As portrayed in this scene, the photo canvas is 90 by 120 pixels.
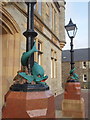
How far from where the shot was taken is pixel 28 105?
1.55m

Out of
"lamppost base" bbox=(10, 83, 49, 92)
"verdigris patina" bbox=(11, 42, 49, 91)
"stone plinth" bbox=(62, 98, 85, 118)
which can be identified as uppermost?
"verdigris patina" bbox=(11, 42, 49, 91)

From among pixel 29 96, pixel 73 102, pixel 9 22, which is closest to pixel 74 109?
pixel 73 102

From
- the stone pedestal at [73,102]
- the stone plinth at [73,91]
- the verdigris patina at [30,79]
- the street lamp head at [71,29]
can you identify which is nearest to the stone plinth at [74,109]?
the stone pedestal at [73,102]

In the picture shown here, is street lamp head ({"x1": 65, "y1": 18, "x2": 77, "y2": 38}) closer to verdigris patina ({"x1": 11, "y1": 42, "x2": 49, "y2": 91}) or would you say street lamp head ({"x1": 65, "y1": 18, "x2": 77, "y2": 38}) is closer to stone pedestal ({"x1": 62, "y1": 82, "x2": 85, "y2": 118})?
stone pedestal ({"x1": 62, "y1": 82, "x2": 85, "y2": 118})

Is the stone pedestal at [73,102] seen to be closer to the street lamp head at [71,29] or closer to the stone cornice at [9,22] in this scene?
the street lamp head at [71,29]

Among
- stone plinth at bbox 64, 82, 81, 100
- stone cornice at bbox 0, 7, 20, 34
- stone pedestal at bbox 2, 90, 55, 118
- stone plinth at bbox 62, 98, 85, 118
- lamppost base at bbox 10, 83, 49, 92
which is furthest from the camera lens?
stone cornice at bbox 0, 7, 20, 34

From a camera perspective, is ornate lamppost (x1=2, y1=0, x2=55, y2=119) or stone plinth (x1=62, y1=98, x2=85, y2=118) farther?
stone plinth (x1=62, y1=98, x2=85, y2=118)

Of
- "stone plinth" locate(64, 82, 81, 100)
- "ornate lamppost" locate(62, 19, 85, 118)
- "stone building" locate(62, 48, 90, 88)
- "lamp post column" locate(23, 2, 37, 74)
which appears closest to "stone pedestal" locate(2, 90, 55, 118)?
"lamp post column" locate(23, 2, 37, 74)

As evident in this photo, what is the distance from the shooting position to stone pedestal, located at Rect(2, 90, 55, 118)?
5.07ft

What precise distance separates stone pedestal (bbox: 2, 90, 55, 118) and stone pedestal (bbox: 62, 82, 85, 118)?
3.46m

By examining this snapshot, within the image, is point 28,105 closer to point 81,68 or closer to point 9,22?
point 9,22

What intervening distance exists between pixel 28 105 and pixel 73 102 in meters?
3.99

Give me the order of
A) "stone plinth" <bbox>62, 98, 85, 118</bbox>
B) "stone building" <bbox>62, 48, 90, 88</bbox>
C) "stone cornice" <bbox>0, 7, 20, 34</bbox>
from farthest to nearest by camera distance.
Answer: "stone building" <bbox>62, 48, 90, 88</bbox>
"stone cornice" <bbox>0, 7, 20, 34</bbox>
"stone plinth" <bbox>62, 98, 85, 118</bbox>

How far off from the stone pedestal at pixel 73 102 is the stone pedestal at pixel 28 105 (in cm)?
346
